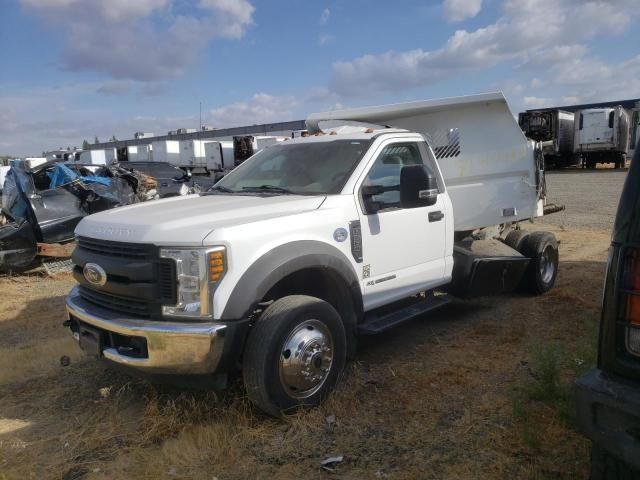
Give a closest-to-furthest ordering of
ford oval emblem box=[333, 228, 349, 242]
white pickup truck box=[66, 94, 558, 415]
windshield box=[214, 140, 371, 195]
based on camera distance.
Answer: white pickup truck box=[66, 94, 558, 415] < ford oval emblem box=[333, 228, 349, 242] < windshield box=[214, 140, 371, 195]

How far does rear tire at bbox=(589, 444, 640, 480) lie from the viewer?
203cm

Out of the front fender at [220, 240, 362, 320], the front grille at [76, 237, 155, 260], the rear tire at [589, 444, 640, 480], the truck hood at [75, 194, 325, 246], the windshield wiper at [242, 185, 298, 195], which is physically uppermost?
the windshield wiper at [242, 185, 298, 195]

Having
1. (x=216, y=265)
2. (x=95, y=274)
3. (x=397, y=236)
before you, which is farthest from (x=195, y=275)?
(x=397, y=236)

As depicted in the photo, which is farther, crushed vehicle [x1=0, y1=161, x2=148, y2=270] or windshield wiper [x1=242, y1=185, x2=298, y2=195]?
crushed vehicle [x1=0, y1=161, x2=148, y2=270]

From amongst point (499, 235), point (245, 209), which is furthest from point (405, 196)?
point (499, 235)

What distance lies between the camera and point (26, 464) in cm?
319

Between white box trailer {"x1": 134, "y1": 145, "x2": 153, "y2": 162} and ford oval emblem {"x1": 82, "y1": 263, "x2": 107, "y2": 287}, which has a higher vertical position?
white box trailer {"x1": 134, "y1": 145, "x2": 153, "y2": 162}

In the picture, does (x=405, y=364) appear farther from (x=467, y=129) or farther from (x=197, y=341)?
(x=467, y=129)

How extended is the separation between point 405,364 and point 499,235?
2.57 m

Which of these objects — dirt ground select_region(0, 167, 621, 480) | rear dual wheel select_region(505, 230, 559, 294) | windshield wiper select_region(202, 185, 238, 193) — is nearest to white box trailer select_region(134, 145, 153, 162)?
dirt ground select_region(0, 167, 621, 480)

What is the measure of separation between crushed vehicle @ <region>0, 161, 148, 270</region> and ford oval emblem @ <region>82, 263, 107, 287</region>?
17.3ft

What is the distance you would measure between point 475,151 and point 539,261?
1.56 m

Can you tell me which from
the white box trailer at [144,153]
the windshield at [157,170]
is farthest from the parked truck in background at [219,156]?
the windshield at [157,170]

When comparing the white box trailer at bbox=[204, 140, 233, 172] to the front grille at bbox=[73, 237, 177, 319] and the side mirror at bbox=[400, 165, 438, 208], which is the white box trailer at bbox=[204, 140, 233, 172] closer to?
the side mirror at bbox=[400, 165, 438, 208]
